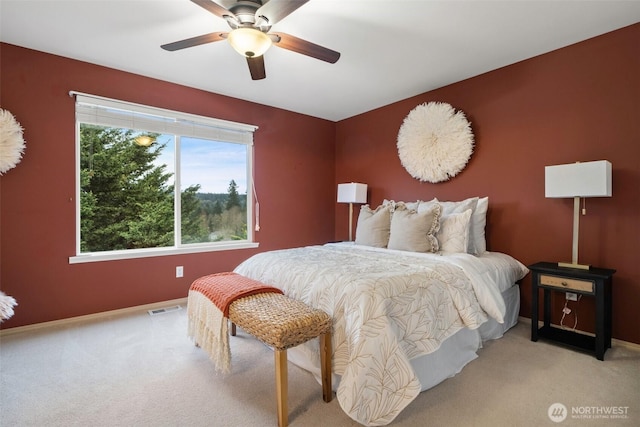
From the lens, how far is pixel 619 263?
240 centimetres

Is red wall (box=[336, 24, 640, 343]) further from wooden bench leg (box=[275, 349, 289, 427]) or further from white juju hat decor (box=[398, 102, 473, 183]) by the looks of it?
wooden bench leg (box=[275, 349, 289, 427])

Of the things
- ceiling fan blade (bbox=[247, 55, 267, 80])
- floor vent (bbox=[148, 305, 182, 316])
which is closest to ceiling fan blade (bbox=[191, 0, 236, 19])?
ceiling fan blade (bbox=[247, 55, 267, 80])

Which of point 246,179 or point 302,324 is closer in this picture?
point 302,324

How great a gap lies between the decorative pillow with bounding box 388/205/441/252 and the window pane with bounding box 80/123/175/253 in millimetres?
2569

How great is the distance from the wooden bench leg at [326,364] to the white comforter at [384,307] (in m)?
0.05

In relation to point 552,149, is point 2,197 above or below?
below

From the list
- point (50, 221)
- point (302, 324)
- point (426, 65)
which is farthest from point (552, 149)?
point (50, 221)

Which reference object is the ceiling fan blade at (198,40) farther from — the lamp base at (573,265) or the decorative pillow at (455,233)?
the lamp base at (573,265)

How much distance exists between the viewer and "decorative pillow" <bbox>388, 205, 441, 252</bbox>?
2.74 meters

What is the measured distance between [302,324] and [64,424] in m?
1.30

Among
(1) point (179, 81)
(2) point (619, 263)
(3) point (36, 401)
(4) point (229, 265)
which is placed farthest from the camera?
(4) point (229, 265)

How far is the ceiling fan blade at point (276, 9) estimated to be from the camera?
174cm

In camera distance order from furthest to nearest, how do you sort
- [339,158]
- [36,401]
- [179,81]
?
[339,158], [179,81], [36,401]

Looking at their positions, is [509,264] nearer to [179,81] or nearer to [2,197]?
[179,81]
